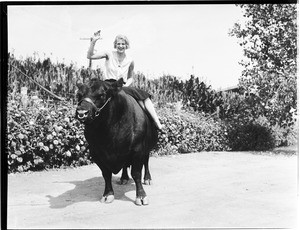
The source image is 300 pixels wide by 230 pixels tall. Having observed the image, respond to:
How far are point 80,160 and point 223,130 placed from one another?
4.80m

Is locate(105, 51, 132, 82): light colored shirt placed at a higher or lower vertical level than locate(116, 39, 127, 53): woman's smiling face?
lower

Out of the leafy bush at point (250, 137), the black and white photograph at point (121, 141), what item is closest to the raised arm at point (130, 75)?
the black and white photograph at point (121, 141)

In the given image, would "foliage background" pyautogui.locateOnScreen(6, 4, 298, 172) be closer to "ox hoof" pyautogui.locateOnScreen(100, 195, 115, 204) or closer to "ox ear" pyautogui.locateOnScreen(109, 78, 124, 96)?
"ox hoof" pyautogui.locateOnScreen(100, 195, 115, 204)

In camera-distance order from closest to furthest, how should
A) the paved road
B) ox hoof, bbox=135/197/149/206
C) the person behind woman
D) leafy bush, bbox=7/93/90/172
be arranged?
the paved road < ox hoof, bbox=135/197/149/206 < the person behind woman < leafy bush, bbox=7/93/90/172

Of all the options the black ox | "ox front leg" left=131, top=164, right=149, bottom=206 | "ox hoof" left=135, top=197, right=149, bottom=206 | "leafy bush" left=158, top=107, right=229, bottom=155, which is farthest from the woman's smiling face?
"leafy bush" left=158, top=107, right=229, bottom=155

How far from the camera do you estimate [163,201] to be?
4574mm

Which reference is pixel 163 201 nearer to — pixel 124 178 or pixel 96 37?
Result: pixel 124 178

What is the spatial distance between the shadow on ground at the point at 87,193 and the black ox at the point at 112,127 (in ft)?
0.96

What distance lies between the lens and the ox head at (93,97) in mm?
3686

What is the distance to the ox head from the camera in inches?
145

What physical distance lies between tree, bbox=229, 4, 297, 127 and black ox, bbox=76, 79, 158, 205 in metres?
2.27

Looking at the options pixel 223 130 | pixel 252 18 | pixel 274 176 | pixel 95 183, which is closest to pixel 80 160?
pixel 95 183

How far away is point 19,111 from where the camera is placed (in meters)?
5.81

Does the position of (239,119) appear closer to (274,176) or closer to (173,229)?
(274,176)
